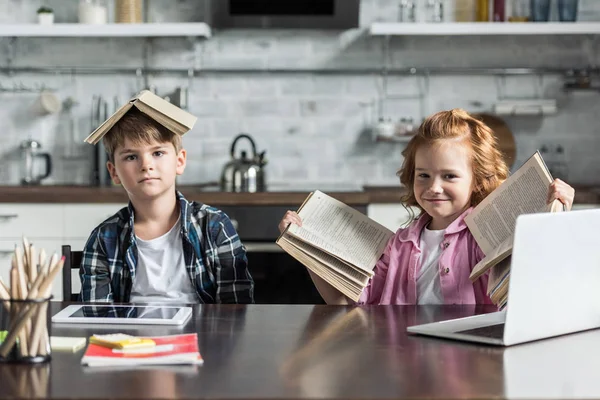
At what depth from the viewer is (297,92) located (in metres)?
4.27

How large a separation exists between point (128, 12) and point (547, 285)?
3061 mm

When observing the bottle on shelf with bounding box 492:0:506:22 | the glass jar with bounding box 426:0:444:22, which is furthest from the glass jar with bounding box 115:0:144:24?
the bottle on shelf with bounding box 492:0:506:22

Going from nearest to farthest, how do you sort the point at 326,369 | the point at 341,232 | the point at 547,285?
the point at 326,369 < the point at 547,285 < the point at 341,232

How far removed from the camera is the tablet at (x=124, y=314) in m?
1.55

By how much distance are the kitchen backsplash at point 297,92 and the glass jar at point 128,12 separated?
0.74 ft

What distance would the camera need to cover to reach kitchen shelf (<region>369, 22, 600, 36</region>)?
13.0ft

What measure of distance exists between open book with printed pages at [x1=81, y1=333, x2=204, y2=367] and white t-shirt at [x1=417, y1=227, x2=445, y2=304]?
2.60 ft

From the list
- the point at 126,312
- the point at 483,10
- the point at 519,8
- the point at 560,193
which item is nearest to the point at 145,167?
the point at 126,312

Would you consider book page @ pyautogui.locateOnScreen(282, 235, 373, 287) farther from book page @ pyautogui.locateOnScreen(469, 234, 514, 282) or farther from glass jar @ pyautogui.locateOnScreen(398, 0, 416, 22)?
glass jar @ pyautogui.locateOnScreen(398, 0, 416, 22)

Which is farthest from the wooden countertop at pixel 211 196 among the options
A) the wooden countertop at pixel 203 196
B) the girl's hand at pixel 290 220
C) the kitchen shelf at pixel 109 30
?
the girl's hand at pixel 290 220

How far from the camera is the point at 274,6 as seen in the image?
410 centimetres

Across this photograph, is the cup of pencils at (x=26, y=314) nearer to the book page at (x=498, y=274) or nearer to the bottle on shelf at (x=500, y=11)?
the book page at (x=498, y=274)

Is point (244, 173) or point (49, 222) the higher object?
point (244, 173)

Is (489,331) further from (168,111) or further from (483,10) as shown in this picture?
(483,10)
